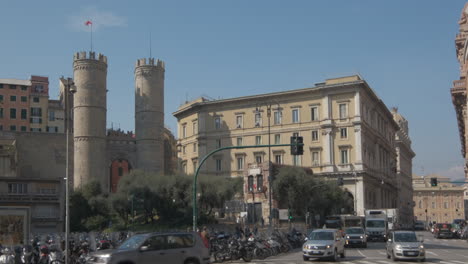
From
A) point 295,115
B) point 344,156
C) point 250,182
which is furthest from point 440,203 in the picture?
point 250,182

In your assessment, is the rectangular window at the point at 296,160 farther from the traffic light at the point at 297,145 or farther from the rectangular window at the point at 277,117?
the traffic light at the point at 297,145

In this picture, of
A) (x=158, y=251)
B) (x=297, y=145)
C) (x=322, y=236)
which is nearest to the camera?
(x=158, y=251)

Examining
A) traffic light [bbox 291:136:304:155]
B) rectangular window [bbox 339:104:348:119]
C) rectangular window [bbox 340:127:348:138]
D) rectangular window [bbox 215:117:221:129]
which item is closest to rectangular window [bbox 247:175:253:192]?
rectangular window [bbox 340:127:348:138]

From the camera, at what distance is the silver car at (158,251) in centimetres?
1588

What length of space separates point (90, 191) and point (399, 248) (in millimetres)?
47507

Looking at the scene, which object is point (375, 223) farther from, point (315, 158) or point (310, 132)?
point (310, 132)

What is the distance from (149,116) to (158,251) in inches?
2703

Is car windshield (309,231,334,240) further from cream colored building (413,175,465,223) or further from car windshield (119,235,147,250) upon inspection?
cream colored building (413,175,465,223)

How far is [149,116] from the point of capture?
84.5 m

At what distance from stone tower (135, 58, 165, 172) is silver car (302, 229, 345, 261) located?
60.5 meters

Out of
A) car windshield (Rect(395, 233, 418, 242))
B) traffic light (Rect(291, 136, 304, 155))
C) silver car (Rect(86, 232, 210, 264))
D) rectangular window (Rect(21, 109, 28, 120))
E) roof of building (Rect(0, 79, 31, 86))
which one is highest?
roof of building (Rect(0, 79, 31, 86))

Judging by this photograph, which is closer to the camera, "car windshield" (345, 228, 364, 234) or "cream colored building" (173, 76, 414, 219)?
"car windshield" (345, 228, 364, 234)

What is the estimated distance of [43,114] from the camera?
95625mm

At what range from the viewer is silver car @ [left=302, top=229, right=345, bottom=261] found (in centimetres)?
2394
